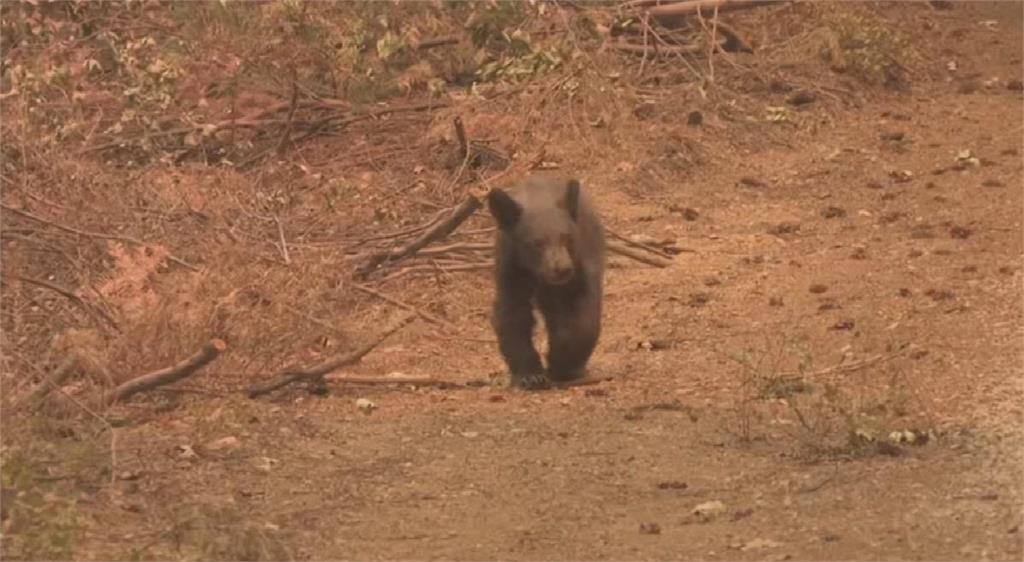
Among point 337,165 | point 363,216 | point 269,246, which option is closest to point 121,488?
point 269,246

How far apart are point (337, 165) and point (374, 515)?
6.55 m

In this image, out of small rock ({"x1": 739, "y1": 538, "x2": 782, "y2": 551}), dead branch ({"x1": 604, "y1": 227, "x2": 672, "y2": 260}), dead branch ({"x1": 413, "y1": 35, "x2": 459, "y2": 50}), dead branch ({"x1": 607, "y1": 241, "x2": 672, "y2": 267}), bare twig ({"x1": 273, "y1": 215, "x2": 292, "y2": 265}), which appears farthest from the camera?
dead branch ({"x1": 413, "y1": 35, "x2": 459, "y2": 50})

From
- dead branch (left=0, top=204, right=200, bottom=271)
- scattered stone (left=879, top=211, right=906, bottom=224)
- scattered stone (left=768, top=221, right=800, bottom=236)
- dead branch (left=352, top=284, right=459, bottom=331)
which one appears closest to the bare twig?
dead branch (left=352, top=284, right=459, bottom=331)

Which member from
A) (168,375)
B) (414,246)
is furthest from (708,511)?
(414,246)

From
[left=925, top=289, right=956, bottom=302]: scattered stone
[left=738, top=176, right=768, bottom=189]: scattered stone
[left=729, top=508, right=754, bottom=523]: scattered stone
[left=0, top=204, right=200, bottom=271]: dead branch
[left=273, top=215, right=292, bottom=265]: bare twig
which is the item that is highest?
[left=0, top=204, right=200, bottom=271]: dead branch

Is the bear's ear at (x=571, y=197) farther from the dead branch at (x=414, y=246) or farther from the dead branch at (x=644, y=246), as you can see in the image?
the dead branch at (x=644, y=246)

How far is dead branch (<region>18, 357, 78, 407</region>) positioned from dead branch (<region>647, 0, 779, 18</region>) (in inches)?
302

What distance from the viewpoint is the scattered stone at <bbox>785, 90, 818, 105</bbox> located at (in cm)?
1464

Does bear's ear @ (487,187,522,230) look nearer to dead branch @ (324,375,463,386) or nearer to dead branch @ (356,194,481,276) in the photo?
dead branch @ (324,375,463,386)

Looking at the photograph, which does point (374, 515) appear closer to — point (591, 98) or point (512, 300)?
point (512, 300)

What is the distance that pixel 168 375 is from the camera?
7844 mm

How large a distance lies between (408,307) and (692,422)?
2.61m

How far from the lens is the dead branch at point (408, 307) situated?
1033 centimetres

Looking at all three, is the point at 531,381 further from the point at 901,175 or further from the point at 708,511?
the point at 901,175
